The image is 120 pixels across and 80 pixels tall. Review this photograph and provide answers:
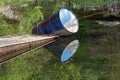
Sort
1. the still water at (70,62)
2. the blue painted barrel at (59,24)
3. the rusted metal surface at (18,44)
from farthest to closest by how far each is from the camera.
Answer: the blue painted barrel at (59,24)
the still water at (70,62)
the rusted metal surface at (18,44)

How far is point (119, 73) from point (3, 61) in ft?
10.9

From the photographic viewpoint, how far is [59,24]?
40.5 ft

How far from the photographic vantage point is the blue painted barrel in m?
12.4

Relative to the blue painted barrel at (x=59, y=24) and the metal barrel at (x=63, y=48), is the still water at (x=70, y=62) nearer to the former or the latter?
the metal barrel at (x=63, y=48)

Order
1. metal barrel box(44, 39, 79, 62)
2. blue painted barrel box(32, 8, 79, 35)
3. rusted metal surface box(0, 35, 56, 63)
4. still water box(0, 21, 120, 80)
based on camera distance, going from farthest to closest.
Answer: blue painted barrel box(32, 8, 79, 35) → metal barrel box(44, 39, 79, 62) → still water box(0, 21, 120, 80) → rusted metal surface box(0, 35, 56, 63)

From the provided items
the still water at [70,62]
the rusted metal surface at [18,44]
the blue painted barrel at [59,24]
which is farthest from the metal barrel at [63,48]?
the blue painted barrel at [59,24]

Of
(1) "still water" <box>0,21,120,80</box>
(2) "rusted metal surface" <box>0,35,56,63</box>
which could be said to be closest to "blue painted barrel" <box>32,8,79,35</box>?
(2) "rusted metal surface" <box>0,35,56,63</box>

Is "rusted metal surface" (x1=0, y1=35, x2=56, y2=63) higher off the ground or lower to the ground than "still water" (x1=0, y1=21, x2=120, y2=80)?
higher

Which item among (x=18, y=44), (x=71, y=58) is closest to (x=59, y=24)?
(x=71, y=58)

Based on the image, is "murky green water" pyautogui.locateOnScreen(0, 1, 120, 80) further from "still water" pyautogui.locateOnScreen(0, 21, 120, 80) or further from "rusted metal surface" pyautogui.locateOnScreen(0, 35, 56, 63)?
"rusted metal surface" pyautogui.locateOnScreen(0, 35, 56, 63)

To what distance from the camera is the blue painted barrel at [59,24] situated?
12359 mm

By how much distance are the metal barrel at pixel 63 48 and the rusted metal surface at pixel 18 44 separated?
28 centimetres

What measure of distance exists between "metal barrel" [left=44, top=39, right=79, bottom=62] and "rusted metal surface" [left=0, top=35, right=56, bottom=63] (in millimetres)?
281

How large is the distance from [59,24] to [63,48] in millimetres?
800
